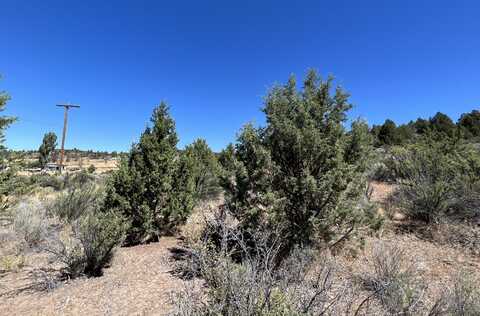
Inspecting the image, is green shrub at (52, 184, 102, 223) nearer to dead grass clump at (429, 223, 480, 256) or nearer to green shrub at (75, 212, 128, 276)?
green shrub at (75, 212, 128, 276)

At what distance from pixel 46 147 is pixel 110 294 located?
112ft

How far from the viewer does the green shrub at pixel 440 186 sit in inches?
323

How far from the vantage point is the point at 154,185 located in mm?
7551

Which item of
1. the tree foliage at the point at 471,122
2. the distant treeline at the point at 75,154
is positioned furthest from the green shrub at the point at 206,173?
the tree foliage at the point at 471,122

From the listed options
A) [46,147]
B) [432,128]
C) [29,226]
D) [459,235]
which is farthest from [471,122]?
[46,147]

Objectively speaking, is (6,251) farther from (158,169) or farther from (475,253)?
(475,253)

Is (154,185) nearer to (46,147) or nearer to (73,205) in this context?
(73,205)

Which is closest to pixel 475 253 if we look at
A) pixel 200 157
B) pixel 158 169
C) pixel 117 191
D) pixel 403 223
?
pixel 403 223

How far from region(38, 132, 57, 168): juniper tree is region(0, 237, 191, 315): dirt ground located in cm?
3124

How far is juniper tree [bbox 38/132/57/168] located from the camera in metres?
31.7

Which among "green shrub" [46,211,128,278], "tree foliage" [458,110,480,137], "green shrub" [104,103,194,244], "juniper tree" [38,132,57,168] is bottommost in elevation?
"green shrub" [46,211,128,278]

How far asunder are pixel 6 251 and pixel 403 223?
11.5m

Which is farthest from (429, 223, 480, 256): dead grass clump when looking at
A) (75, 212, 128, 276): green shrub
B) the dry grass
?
(75, 212, 128, 276): green shrub

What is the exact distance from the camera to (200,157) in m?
14.0
